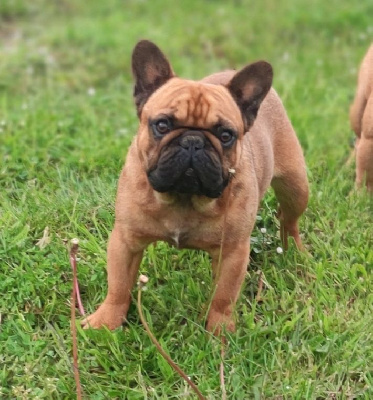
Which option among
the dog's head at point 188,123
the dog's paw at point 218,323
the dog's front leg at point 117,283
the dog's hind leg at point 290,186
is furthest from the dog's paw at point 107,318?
the dog's hind leg at point 290,186

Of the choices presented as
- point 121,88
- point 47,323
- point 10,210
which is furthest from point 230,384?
point 121,88

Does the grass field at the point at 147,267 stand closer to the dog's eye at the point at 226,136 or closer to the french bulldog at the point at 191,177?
the french bulldog at the point at 191,177

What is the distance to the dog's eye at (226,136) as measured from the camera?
378 cm

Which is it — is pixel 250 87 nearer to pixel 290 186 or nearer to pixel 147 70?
pixel 147 70

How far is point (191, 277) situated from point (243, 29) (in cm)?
513

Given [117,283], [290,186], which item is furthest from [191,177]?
[290,186]

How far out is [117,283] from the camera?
418 centimetres

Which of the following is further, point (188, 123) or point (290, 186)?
point (290, 186)

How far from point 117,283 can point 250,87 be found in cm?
118

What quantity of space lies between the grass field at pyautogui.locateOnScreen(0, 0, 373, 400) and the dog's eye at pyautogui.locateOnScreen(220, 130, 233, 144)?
0.99 m

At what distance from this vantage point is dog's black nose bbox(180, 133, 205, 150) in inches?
143

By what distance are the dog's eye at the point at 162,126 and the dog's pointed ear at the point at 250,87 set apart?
19.3 inches

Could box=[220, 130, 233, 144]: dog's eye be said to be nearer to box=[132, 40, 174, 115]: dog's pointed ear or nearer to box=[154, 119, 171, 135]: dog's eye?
box=[154, 119, 171, 135]: dog's eye

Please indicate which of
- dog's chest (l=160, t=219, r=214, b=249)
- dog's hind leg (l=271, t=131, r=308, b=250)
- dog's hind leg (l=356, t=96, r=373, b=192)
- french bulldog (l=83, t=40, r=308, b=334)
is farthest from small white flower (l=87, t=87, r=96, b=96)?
dog's chest (l=160, t=219, r=214, b=249)
